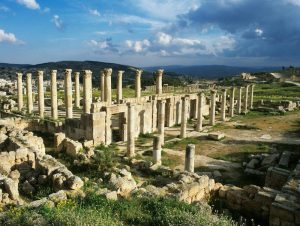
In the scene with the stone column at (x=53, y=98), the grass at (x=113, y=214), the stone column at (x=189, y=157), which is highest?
the stone column at (x=53, y=98)

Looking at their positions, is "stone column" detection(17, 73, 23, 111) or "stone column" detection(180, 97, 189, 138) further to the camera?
"stone column" detection(17, 73, 23, 111)

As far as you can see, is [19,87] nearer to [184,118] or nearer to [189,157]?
[184,118]

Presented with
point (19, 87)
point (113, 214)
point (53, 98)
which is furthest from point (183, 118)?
point (19, 87)

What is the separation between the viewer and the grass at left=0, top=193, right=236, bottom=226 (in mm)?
8062

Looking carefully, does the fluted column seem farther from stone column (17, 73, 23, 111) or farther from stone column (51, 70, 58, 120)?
stone column (17, 73, 23, 111)

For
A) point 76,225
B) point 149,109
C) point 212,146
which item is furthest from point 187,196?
point 149,109

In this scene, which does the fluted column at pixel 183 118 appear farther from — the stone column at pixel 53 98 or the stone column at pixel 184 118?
the stone column at pixel 53 98

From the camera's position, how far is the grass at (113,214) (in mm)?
8062

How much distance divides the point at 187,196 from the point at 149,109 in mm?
A: 17145

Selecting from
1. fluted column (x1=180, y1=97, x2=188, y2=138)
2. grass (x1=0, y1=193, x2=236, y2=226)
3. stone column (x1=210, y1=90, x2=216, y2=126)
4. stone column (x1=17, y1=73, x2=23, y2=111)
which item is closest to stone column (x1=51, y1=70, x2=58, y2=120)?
stone column (x1=17, y1=73, x2=23, y2=111)

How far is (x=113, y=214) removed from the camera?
9.24m

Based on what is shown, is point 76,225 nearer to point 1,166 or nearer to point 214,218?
point 214,218

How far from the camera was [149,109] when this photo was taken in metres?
29.1

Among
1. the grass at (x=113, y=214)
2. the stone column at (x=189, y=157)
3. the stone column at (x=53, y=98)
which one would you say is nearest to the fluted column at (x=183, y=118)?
the stone column at (x=189, y=157)
